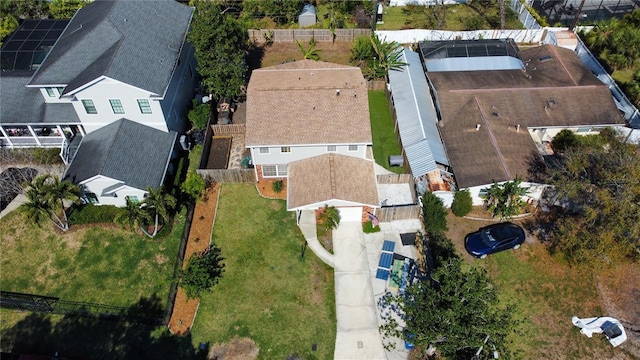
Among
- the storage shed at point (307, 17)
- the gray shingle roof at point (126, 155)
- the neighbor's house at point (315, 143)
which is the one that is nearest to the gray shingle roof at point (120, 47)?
the gray shingle roof at point (126, 155)

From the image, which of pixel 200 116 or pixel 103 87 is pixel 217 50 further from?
pixel 103 87

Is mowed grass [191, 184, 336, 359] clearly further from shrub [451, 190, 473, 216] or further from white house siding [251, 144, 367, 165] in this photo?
shrub [451, 190, 473, 216]

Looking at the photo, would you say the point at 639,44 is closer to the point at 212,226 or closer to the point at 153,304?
the point at 212,226

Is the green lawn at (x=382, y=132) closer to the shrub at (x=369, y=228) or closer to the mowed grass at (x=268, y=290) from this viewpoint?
the shrub at (x=369, y=228)

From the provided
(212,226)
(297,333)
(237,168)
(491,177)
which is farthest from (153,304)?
(491,177)

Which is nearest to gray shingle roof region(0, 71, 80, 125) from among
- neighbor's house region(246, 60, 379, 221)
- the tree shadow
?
neighbor's house region(246, 60, 379, 221)

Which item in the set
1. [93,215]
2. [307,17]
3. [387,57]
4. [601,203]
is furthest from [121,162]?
[601,203]
